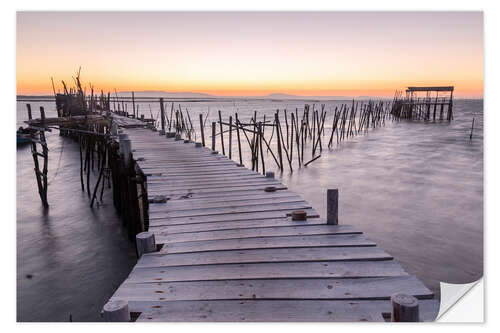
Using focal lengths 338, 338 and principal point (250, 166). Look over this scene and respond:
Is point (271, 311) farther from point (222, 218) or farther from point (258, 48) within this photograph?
point (258, 48)

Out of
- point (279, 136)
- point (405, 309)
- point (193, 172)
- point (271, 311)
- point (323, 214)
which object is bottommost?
point (323, 214)

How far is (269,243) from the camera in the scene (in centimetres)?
376

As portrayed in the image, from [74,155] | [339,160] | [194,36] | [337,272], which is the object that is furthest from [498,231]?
[74,155]

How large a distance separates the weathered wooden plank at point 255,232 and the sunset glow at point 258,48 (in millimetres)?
2924

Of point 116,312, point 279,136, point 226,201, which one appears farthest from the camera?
point 279,136

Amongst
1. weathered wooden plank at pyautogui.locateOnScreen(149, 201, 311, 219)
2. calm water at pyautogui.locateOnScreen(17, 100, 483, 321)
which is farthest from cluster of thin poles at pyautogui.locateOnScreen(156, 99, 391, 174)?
weathered wooden plank at pyautogui.locateOnScreen(149, 201, 311, 219)

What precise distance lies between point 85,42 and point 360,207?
315 inches

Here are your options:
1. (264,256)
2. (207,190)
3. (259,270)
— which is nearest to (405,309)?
(259,270)

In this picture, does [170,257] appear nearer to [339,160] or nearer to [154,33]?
[154,33]

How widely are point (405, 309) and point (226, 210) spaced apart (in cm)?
310

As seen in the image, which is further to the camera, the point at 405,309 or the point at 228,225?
the point at 228,225

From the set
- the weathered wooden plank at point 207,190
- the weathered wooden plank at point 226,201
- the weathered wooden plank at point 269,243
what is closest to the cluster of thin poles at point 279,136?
the weathered wooden plank at point 207,190

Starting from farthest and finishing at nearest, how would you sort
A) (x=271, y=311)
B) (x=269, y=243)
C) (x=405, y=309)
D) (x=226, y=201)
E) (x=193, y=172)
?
(x=193, y=172) < (x=226, y=201) < (x=269, y=243) < (x=271, y=311) < (x=405, y=309)

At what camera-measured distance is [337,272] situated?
3105mm
